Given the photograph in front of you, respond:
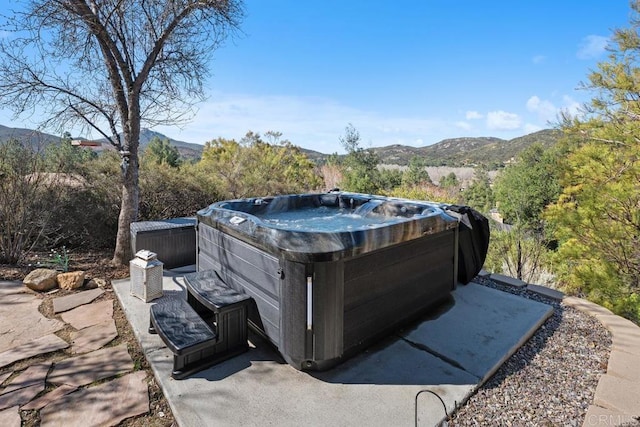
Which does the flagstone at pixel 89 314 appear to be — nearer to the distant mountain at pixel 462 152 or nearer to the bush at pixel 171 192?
the bush at pixel 171 192

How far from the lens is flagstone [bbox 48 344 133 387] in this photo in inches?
84.8

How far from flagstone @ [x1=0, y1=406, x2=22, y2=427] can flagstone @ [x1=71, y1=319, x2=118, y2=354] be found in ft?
2.08

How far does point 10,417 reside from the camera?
5.90ft

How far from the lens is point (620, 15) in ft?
21.1

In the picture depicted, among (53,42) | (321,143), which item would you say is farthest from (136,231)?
(321,143)

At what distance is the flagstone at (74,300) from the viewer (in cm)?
323

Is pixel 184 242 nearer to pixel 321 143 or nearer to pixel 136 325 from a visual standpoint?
pixel 136 325

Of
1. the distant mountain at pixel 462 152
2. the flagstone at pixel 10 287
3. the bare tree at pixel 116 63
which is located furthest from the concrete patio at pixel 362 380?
the distant mountain at pixel 462 152

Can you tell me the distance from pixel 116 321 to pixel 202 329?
1254 millimetres

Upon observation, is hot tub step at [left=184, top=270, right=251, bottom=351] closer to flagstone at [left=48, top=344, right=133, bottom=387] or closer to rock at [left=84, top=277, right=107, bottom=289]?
flagstone at [left=48, top=344, right=133, bottom=387]

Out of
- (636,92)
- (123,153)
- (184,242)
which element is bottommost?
(184,242)

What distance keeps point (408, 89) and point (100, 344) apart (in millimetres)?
11229

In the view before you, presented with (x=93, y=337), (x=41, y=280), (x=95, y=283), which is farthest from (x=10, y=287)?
(x=93, y=337)

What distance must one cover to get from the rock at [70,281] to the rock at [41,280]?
0.07 metres
